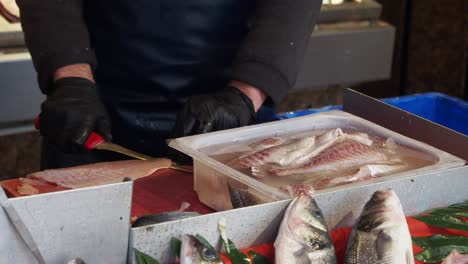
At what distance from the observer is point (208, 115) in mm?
2141

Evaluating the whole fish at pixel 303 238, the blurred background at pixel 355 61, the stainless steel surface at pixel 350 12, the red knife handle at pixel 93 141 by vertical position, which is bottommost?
the blurred background at pixel 355 61

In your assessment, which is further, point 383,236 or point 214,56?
point 214,56

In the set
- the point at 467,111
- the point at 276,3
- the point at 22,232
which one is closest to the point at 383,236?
the point at 22,232

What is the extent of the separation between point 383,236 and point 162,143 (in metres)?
1.14

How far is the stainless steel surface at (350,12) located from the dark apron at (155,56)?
1.91m

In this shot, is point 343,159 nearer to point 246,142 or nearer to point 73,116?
point 246,142

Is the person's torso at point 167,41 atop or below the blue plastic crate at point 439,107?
atop

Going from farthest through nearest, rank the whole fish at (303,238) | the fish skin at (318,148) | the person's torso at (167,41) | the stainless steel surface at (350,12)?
the stainless steel surface at (350,12)
the person's torso at (167,41)
the fish skin at (318,148)
the whole fish at (303,238)

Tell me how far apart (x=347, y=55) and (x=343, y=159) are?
2733 mm

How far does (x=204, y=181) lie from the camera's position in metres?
1.94

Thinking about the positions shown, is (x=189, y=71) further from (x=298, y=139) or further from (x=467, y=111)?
(x=467, y=111)

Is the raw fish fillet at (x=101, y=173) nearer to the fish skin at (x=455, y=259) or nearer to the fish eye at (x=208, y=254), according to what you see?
the fish eye at (x=208, y=254)

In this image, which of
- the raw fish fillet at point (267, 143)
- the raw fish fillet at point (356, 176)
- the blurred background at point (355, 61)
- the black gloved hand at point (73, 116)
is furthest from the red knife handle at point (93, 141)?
the blurred background at point (355, 61)

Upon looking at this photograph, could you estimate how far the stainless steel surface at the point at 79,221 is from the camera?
56.0 inches
